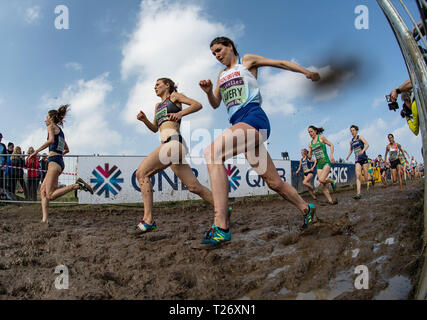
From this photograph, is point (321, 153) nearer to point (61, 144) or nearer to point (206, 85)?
point (206, 85)

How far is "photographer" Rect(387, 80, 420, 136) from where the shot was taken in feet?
10.8

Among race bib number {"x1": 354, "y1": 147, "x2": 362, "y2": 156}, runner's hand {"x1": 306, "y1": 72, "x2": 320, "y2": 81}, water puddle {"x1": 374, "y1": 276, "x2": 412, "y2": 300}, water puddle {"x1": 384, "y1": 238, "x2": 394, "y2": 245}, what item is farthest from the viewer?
race bib number {"x1": 354, "y1": 147, "x2": 362, "y2": 156}

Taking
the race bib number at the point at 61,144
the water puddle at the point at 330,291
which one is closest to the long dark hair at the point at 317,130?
the race bib number at the point at 61,144

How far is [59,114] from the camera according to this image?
5723 millimetres

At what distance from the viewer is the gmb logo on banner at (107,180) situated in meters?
9.30

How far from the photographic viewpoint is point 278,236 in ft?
10.8

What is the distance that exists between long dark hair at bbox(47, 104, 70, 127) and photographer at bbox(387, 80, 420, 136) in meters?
5.61

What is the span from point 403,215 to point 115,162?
824cm

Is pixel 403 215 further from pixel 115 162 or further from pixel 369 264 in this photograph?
pixel 115 162

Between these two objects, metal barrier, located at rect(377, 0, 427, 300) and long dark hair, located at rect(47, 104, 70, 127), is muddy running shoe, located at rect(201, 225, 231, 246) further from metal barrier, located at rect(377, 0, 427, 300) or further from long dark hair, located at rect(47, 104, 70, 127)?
long dark hair, located at rect(47, 104, 70, 127)

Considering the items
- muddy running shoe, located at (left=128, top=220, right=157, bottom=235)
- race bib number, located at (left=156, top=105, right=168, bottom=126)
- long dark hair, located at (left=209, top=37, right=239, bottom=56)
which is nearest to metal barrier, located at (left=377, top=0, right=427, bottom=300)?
long dark hair, located at (left=209, top=37, right=239, bottom=56)

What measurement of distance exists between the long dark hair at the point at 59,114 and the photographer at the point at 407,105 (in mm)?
5605

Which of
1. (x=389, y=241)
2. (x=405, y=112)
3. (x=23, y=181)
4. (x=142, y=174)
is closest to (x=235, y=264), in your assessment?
(x=389, y=241)
